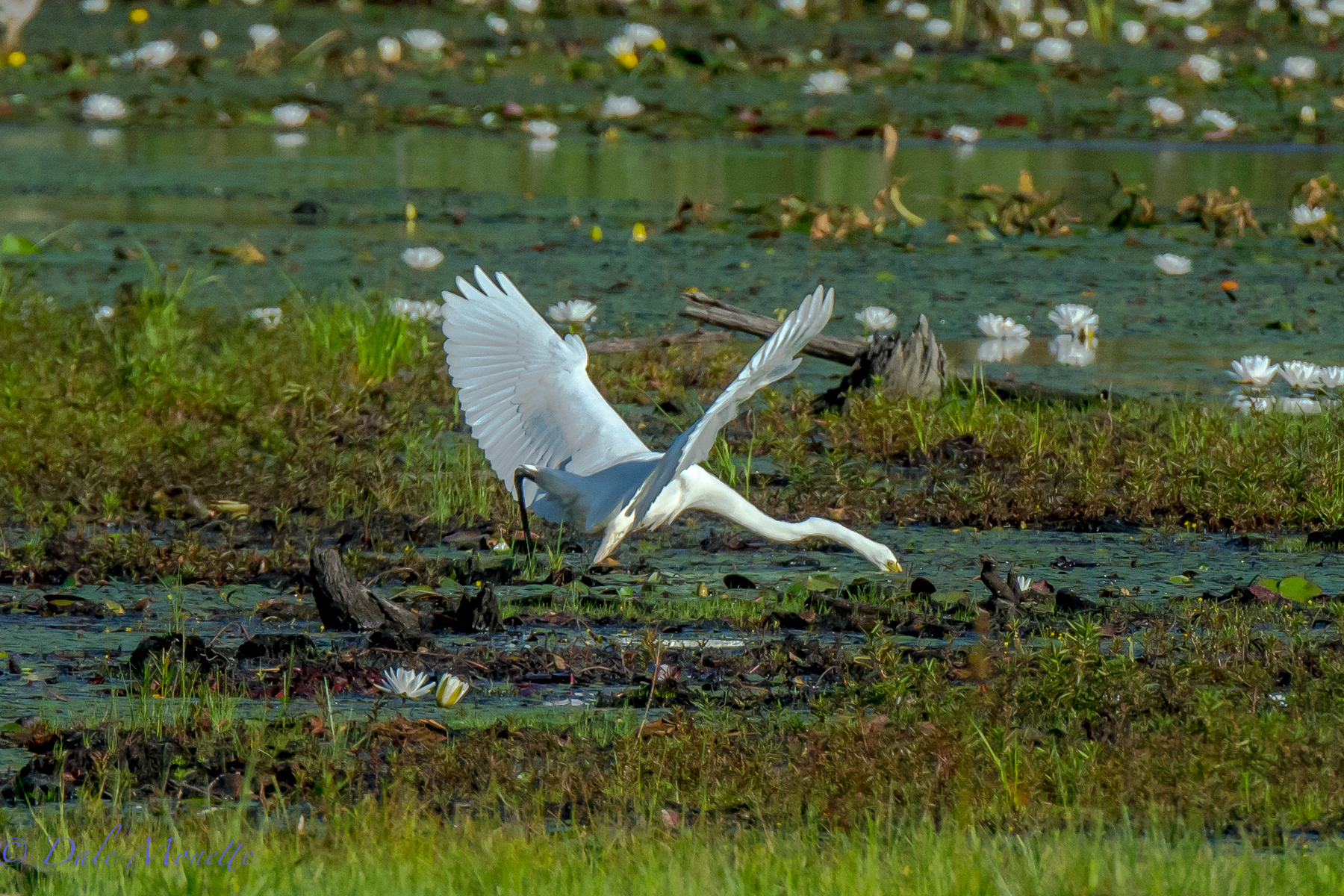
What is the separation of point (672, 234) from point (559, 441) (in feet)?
19.3

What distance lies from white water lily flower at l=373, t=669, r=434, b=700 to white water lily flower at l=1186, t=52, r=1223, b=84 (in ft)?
40.6

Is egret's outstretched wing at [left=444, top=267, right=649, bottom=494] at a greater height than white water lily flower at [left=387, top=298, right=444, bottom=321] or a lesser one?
greater

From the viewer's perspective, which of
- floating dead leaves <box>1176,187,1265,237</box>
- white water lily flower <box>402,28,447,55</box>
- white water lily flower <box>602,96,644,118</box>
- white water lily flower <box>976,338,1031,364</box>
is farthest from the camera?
white water lily flower <box>402,28,447,55</box>

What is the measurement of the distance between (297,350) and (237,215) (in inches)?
172

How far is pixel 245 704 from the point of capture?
4.09 metres

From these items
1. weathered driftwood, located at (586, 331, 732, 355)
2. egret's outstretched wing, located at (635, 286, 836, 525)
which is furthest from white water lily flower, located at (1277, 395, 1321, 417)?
egret's outstretched wing, located at (635, 286, 836, 525)

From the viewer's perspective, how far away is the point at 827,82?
1502 cm

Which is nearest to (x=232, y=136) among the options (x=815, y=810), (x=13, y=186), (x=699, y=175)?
(x=13, y=186)

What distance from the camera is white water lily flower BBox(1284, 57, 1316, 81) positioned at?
1524cm

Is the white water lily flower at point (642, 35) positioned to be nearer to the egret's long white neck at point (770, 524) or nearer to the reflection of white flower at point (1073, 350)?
the reflection of white flower at point (1073, 350)

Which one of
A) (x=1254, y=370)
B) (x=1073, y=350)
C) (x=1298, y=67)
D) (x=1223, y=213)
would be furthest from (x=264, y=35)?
(x=1254, y=370)

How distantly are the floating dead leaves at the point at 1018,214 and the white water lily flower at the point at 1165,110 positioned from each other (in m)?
3.63

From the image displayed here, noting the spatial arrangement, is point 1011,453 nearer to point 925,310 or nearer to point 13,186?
point 925,310

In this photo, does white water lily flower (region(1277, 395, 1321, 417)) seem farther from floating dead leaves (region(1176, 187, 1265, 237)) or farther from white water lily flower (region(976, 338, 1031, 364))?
floating dead leaves (region(1176, 187, 1265, 237))
